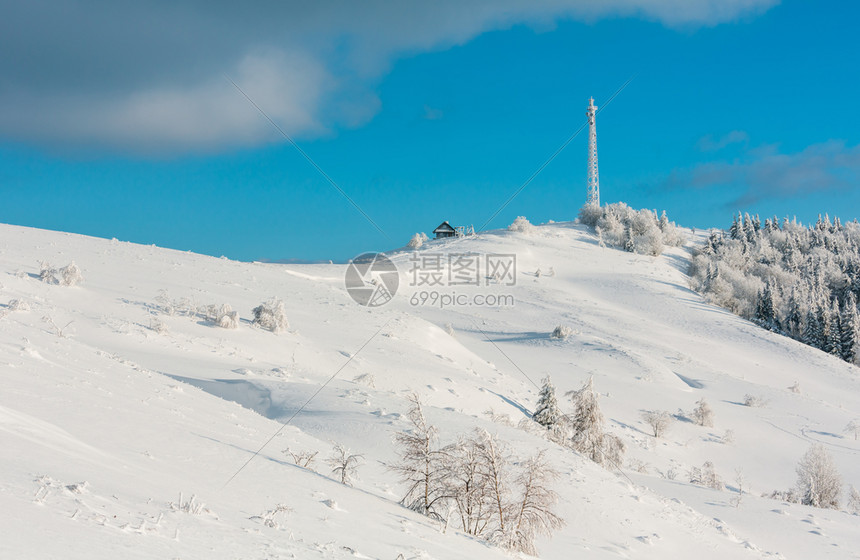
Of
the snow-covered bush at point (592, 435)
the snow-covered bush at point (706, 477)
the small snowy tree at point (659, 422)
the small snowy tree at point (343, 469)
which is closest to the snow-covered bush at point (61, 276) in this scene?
the small snowy tree at point (343, 469)

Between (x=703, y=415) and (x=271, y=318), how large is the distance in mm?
20999

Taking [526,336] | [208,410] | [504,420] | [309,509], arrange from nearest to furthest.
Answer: [309,509], [208,410], [504,420], [526,336]

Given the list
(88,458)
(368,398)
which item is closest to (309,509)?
(88,458)

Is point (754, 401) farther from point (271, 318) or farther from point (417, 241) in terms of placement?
point (417, 241)

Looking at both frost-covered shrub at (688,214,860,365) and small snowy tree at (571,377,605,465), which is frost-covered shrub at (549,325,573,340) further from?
frost-covered shrub at (688,214,860,365)

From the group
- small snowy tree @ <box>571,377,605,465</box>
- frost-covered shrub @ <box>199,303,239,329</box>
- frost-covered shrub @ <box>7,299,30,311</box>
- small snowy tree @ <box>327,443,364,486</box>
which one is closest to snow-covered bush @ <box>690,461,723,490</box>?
small snowy tree @ <box>571,377,605,465</box>

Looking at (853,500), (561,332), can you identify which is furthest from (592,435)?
(561,332)

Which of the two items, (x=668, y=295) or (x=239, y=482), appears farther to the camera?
(x=668, y=295)

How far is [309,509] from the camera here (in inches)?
265

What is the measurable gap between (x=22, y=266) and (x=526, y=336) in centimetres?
2889

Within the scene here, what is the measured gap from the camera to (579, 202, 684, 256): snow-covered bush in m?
68.9

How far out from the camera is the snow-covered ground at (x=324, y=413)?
17.4 feet

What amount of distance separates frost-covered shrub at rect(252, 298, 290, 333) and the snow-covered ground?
519 mm

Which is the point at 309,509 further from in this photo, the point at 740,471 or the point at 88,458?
the point at 740,471
